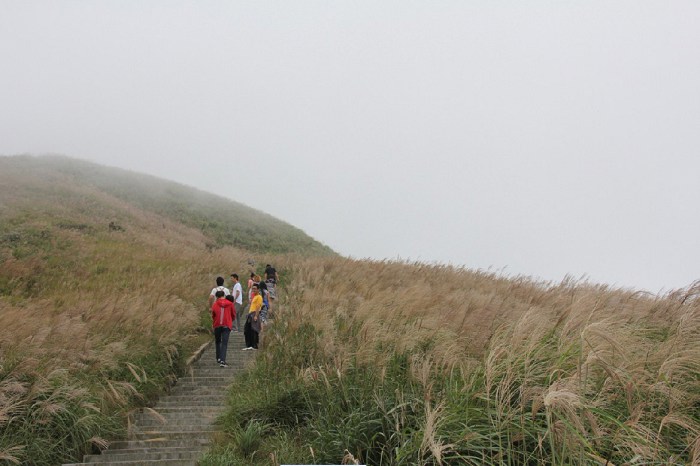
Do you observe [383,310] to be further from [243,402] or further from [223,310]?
[223,310]

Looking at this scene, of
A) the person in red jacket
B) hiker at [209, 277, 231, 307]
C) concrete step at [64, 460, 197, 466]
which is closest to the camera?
concrete step at [64, 460, 197, 466]

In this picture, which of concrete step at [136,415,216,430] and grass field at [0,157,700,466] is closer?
grass field at [0,157,700,466]

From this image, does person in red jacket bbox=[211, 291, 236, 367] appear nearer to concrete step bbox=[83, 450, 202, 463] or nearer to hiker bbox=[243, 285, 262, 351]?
hiker bbox=[243, 285, 262, 351]

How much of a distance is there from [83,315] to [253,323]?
3858 millimetres

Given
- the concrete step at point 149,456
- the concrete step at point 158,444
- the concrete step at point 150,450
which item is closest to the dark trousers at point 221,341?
the concrete step at point 158,444

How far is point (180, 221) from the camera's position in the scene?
49.3m

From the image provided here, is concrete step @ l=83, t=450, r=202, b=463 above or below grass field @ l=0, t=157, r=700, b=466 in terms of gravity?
below

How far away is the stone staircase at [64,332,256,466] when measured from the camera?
237 inches

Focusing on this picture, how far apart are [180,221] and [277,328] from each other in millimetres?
43427

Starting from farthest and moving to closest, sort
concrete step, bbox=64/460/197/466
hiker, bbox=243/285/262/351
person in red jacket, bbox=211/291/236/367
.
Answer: hiker, bbox=243/285/262/351 < person in red jacket, bbox=211/291/236/367 < concrete step, bbox=64/460/197/466

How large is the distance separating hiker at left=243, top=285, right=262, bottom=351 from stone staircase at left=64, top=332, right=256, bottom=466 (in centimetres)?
151

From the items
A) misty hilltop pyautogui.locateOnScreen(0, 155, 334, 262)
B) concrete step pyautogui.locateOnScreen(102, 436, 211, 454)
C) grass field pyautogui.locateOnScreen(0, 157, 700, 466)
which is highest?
misty hilltop pyautogui.locateOnScreen(0, 155, 334, 262)

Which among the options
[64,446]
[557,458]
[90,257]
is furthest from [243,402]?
[90,257]

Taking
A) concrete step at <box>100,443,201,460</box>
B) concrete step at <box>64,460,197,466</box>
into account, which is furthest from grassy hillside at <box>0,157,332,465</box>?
concrete step at <box>64,460,197,466</box>
